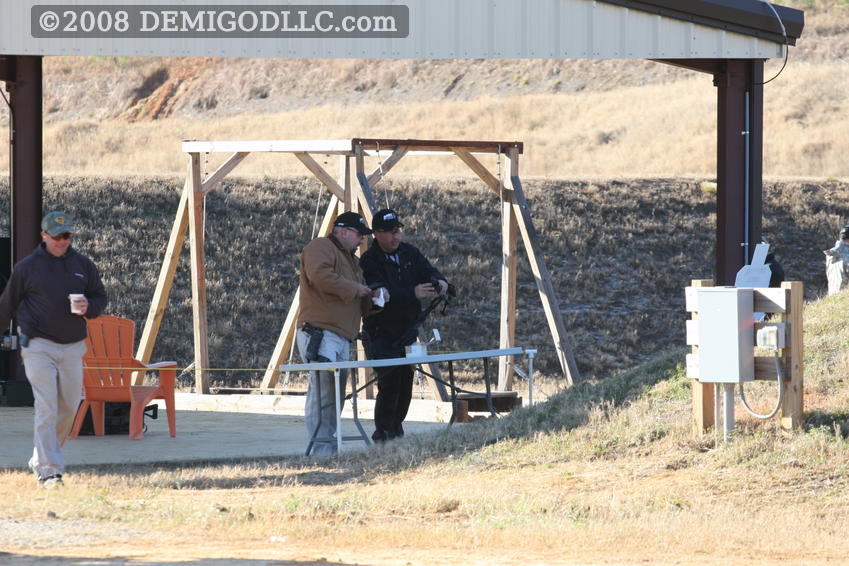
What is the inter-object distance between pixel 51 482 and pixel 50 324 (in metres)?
0.93

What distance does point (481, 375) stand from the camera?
63.3ft

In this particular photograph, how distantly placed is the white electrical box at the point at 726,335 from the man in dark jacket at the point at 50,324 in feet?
12.2

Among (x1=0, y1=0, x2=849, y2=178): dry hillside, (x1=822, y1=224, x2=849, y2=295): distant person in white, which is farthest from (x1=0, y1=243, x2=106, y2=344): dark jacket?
(x1=0, y1=0, x2=849, y2=178): dry hillside

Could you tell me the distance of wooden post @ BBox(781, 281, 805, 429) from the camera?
27.2 feet

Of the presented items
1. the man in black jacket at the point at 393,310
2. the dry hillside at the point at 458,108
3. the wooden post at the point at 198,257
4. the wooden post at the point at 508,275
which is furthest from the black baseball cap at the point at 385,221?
the dry hillside at the point at 458,108

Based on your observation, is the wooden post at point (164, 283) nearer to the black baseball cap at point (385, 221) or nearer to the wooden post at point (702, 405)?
the black baseball cap at point (385, 221)

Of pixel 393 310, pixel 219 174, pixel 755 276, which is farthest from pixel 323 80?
pixel 755 276

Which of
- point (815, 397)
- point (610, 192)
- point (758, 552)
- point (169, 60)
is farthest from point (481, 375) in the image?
point (169, 60)

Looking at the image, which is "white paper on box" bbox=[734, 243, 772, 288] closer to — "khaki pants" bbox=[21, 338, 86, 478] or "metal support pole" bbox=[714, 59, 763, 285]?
"metal support pole" bbox=[714, 59, 763, 285]

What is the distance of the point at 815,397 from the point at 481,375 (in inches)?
417

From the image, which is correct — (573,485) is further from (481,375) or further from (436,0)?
(481,375)

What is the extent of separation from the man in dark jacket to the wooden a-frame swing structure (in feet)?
14.4

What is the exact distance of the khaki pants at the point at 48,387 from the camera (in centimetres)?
802

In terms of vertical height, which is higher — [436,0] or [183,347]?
[436,0]
